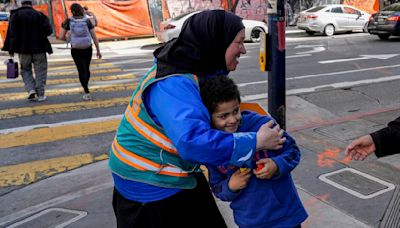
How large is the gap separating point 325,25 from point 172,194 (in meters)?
19.0

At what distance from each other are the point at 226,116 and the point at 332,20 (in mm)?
19222

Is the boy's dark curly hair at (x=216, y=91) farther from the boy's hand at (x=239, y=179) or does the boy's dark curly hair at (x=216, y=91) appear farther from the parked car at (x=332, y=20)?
the parked car at (x=332, y=20)

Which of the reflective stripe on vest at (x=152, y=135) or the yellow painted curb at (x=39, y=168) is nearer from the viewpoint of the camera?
the reflective stripe on vest at (x=152, y=135)

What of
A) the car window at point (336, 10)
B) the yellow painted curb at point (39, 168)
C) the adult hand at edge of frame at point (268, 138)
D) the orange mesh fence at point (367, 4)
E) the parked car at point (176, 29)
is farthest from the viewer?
the orange mesh fence at point (367, 4)

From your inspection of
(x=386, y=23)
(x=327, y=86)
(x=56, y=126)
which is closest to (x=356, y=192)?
(x=56, y=126)

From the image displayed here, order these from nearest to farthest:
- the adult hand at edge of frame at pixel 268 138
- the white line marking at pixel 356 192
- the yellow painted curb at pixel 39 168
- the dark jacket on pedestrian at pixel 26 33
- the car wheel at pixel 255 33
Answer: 1. the adult hand at edge of frame at pixel 268 138
2. the white line marking at pixel 356 192
3. the yellow painted curb at pixel 39 168
4. the dark jacket on pedestrian at pixel 26 33
5. the car wheel at pixel 255 33

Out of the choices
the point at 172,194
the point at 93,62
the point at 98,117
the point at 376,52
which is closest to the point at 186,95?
the point at 172,194

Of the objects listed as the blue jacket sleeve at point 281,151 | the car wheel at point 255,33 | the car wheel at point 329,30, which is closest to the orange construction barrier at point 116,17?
the car wheel at point 255,33

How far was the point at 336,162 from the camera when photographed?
194 inches

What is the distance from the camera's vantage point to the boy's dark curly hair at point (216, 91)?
196 centimetres

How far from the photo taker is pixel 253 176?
7.01ft

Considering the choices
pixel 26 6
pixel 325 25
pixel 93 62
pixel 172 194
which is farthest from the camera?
pixel 325 25

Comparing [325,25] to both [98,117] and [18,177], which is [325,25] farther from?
[18,177]

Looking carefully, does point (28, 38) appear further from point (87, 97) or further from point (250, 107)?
point (250, 107)
